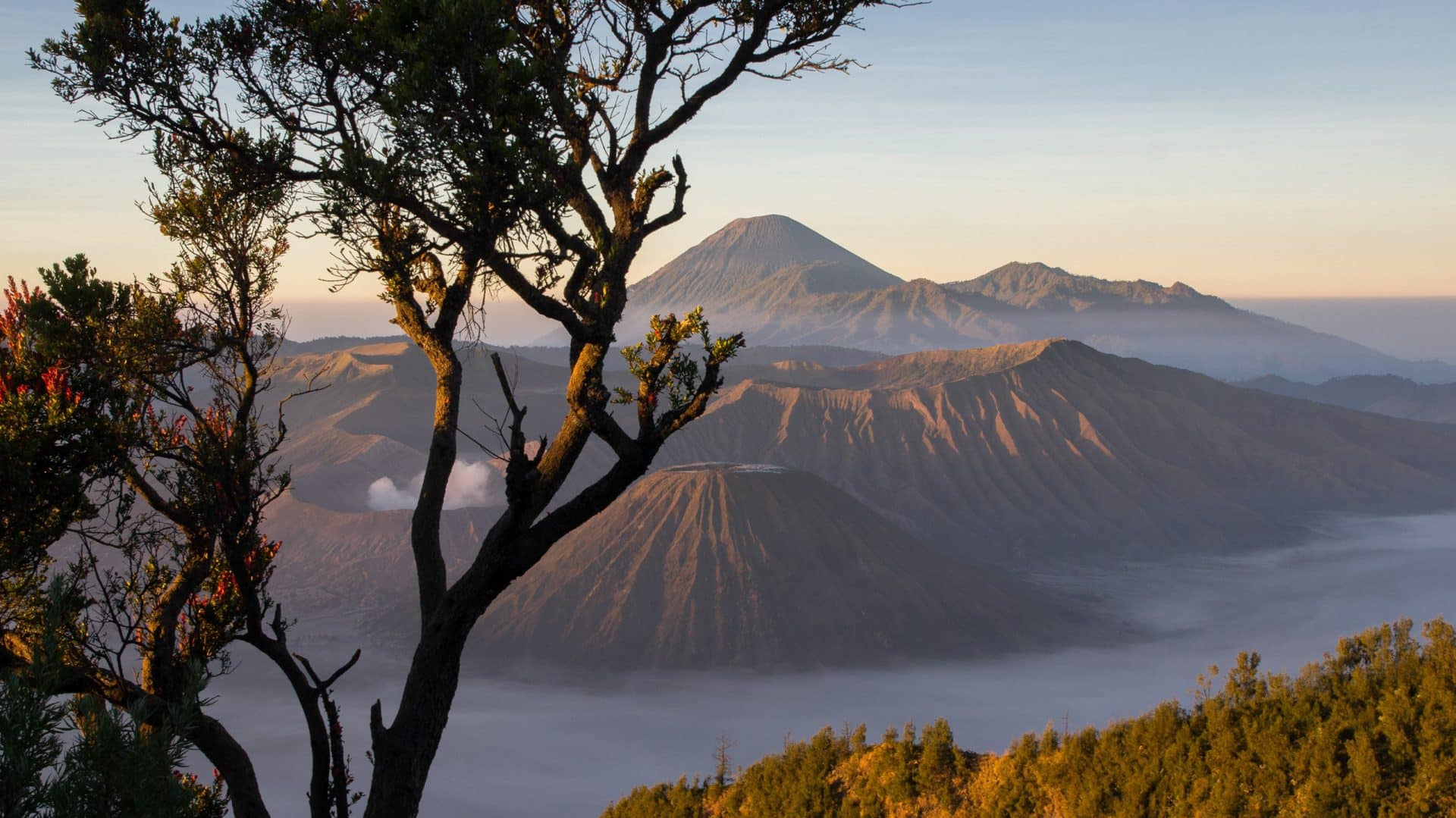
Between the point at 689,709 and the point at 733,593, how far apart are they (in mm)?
14708

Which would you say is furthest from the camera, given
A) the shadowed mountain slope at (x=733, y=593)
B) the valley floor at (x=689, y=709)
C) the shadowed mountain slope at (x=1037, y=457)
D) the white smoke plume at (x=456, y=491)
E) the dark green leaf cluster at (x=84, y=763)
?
the shadowed mountain slope at (x=1037, y=457)

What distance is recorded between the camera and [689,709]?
345 feet

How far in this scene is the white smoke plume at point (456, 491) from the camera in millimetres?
141375

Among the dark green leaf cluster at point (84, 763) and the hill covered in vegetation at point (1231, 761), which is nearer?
the dark green leaf cluster at point (84, 763)

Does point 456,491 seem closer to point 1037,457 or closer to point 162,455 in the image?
point 1037,457

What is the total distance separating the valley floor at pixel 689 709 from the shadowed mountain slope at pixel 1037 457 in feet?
80.6

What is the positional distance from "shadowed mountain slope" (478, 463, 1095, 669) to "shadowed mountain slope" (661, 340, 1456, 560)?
35882 millimetres

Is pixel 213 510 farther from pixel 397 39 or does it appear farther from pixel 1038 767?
pixel 1038 767

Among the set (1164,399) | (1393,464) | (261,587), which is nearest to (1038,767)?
(261,587)

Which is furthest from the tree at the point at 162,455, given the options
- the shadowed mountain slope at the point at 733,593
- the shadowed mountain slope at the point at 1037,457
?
the shadowed mountain slope at the point at 1037,457

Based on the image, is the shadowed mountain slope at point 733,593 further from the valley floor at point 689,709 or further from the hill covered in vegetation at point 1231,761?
the hill covered in vegetation at point 1231,761

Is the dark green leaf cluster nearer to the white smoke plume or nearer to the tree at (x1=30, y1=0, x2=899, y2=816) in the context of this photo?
the tree at (x1=30, y1=0, x2=899, y2=816)

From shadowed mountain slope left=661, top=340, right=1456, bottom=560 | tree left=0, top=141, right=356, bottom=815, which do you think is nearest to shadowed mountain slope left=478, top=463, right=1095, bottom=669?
shadowed mountain slope left=661, top=340, right=1456, bottom=560

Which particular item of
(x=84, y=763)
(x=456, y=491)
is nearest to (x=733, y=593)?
(x=456, y=491)
